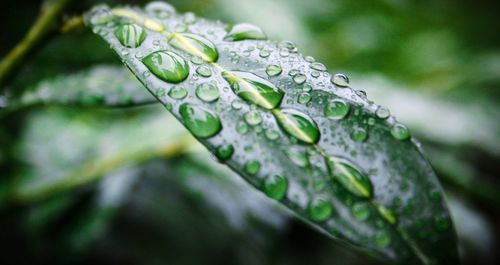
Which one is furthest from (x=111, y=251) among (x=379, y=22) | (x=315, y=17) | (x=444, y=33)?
(x=444, y=33)

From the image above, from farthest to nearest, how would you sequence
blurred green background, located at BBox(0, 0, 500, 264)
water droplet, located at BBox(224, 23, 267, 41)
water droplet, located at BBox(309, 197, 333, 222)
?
blurred green background, located at BBox(0, 0, 500, 264), water droplet, located at BBox(224, 23, 267, 41), water droplet, located at BBox(309, 197, 333, 222)

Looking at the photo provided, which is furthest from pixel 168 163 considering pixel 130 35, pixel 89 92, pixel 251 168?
pixel 251 168

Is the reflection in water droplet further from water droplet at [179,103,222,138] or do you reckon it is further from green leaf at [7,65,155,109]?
green leaf at [7,65,155,109]

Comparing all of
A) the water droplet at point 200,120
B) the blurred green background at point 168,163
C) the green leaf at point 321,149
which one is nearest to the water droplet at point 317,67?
the green leaf at point 321,149

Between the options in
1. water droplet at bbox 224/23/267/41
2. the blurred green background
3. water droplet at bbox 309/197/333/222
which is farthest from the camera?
the blurred green background

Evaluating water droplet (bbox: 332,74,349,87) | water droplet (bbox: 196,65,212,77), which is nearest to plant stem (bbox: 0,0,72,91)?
water droplet (bbox: 196,65,212,77)

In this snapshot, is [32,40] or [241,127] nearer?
[241,127]

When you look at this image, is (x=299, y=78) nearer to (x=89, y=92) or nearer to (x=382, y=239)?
(x=382, y=239)

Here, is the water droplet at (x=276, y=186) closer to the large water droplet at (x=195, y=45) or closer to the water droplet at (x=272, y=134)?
the water droplet at (x=272, y=134)
